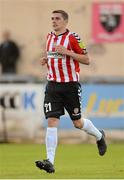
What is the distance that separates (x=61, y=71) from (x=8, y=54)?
10.0m

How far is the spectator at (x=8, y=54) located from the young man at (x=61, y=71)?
32.1ft

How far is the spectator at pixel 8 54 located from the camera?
2303 centimetres

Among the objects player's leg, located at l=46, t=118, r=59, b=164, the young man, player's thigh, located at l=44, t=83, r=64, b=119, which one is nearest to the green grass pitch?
player's leg, located at l=46, t=118, r=59, b=164

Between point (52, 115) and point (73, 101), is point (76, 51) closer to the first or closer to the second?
point (73, 101)

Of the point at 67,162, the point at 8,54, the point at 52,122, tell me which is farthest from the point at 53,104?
the point at 8,54

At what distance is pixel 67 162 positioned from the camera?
15320mm

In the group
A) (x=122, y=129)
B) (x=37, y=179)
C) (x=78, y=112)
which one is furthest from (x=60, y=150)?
(x=37, y=179)

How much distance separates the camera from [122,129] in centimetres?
1998

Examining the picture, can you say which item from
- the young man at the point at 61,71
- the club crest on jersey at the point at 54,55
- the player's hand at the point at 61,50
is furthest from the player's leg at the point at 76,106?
the player's hand at the point at 61,50

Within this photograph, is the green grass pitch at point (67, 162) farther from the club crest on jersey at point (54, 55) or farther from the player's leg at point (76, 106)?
the club crest on jersey at point (54, 55)

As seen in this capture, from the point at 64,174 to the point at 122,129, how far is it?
286 inches

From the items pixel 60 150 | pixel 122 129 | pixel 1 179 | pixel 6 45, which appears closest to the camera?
pixel 1 179

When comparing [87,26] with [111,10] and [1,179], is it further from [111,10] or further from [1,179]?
[1,179]

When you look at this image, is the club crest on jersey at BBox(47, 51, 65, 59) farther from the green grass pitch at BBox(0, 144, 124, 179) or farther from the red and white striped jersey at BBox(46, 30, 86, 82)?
the green grass pitch at BBox(0, 144, 124, 179)
